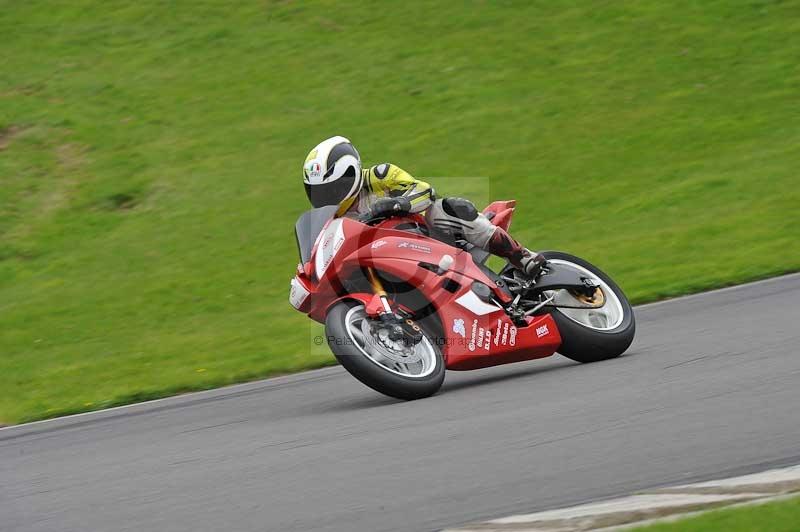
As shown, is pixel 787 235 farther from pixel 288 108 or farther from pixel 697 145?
pixel 288 108

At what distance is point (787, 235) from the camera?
12.8 meters

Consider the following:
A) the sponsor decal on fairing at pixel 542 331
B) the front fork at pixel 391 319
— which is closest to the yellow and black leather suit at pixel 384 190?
the front fork at pixel 391 319

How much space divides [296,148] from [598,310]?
12309mm

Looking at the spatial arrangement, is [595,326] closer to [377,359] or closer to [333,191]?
[377,359]

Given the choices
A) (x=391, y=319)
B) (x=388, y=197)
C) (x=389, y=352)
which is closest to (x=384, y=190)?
(x=388, y=197)

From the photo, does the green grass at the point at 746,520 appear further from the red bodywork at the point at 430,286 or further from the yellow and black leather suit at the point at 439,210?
the yellow and black leather suit at the point at 439,210

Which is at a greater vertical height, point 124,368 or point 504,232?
point 504,232

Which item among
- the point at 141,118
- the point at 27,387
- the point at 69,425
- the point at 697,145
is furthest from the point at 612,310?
the point at 141,118

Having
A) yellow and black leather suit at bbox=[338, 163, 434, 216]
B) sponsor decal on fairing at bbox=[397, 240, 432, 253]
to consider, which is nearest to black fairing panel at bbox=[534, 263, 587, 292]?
sponsor decal on fairing at bbox=[397, 240, 432, 253]

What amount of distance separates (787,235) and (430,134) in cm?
794

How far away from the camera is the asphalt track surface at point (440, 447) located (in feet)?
16.1

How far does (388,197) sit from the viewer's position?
7.62 meters

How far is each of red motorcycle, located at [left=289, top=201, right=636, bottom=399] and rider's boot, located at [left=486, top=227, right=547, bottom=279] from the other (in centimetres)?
7

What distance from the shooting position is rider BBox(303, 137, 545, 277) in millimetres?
7492
